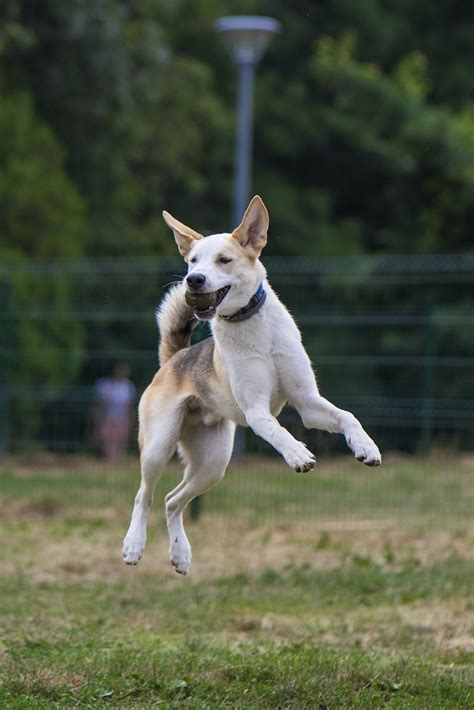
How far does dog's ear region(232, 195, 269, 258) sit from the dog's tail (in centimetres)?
96

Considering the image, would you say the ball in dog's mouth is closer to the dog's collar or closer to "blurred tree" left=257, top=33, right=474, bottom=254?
the dog's collar

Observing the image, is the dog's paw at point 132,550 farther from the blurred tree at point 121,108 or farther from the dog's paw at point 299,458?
the blurred tree at point 121,108

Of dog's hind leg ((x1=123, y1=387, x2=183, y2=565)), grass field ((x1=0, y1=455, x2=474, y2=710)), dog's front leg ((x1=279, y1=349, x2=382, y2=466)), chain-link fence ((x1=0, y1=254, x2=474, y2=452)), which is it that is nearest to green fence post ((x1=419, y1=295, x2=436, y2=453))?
chain-link fence ((x1=0, y1=254, x2=474, y2=452))

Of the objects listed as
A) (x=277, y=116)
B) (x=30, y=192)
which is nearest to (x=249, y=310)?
(x=30, y=192)

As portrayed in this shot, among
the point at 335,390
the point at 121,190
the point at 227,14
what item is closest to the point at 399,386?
the point at 335,390

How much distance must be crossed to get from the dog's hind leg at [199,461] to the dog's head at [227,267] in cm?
95

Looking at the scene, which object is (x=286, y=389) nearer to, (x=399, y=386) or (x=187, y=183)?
(x=399, y=386)

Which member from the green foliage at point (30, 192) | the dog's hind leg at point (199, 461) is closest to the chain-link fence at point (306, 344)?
the green foliage at point (30, 192)

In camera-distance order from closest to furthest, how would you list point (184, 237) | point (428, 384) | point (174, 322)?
point (184, 237)
point (174, 322)
point (428, 384)

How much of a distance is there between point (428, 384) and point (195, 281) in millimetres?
8385

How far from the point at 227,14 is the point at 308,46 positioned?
200 centimetres

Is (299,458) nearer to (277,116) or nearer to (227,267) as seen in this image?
(227,267)

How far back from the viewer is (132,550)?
606 cm

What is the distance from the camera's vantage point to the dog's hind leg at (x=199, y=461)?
6516 mm
